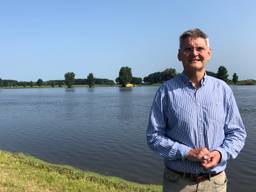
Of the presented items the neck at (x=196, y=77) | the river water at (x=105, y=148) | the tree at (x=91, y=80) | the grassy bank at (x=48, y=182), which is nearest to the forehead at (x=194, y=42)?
the neck at (x=196, y=77)

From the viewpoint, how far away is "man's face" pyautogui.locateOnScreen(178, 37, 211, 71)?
12.2 ft

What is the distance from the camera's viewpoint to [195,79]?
3795 millimetres

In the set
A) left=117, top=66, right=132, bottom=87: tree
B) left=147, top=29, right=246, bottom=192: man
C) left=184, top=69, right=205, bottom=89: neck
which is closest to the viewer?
left=147, top=29, right=246, bottom=192: man

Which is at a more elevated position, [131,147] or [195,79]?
[195,79]

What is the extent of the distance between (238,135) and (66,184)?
5720 millimetres

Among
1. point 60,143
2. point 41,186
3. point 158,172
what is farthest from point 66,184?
point 60,143

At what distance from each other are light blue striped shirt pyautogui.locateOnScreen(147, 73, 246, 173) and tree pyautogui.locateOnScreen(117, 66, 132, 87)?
153 meters

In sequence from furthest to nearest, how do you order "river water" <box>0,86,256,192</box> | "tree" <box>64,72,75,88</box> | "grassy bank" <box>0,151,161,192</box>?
"tree" <box>64,72,75,88</box> → "river water" <box>0,86,256,192</box> → "grassy bank" <box>0,151,161,192</box>

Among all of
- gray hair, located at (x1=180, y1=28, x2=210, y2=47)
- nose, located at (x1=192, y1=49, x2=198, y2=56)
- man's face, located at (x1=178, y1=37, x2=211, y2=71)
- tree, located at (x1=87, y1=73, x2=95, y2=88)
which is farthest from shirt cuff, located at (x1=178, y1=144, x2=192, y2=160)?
tree, located at (x1=87, y1=73, x2=95, y2=88)

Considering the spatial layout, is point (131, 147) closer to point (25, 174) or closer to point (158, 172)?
point (158, 172)

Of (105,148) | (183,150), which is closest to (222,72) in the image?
(105,148)

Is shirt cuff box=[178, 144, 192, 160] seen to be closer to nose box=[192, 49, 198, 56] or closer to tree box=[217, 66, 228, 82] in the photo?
nose box=[192, 49, 198, 56]

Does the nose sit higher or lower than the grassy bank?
higher

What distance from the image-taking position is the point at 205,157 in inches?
136
